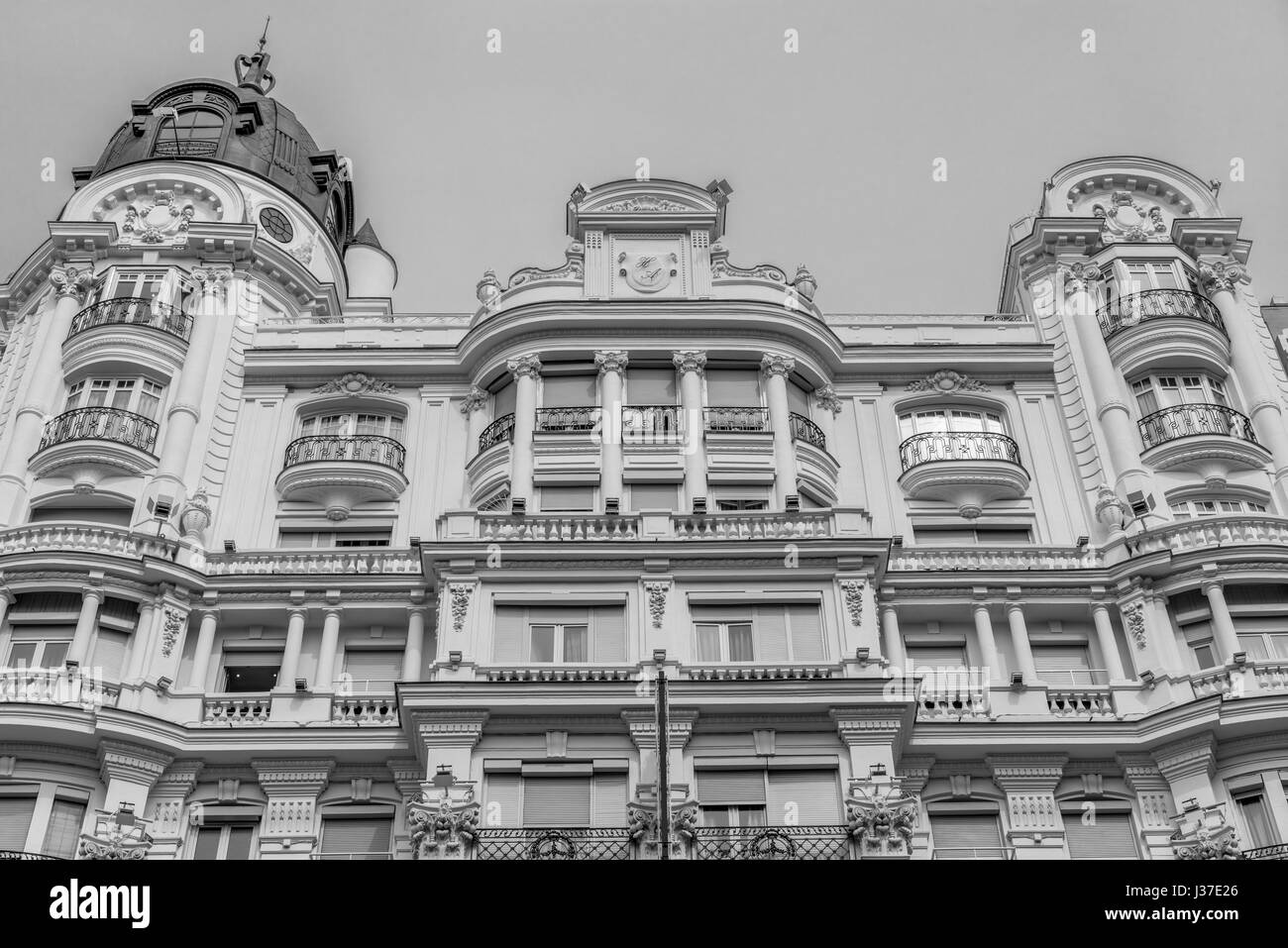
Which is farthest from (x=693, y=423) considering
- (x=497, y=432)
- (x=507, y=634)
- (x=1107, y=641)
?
(x=1107, y=641)

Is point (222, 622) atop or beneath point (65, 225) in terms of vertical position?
beneath

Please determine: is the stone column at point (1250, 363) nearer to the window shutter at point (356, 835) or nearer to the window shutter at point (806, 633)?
the window shutter at point (806, 633)

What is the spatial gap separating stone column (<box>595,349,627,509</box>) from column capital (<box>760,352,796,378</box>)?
3306mm

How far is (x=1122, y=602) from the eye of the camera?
32.4 metres

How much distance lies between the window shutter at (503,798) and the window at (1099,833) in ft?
33.7

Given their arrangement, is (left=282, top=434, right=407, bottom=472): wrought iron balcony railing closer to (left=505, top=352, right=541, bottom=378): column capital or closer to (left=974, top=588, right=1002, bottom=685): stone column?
(left=505, top=352, right=541, bottom=378): column capital

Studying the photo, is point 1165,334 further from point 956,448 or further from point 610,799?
point 610,799

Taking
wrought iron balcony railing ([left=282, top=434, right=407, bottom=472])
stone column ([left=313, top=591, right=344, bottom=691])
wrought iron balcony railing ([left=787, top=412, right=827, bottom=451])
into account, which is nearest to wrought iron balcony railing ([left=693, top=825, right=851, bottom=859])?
stone column ([left=313, top=591, right=344, bottom=691])

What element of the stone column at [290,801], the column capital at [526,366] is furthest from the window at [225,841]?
the column capital at [526,366]

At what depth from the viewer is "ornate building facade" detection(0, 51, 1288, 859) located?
2845 centimetres

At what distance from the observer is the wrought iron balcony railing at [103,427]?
35094 millimetres
